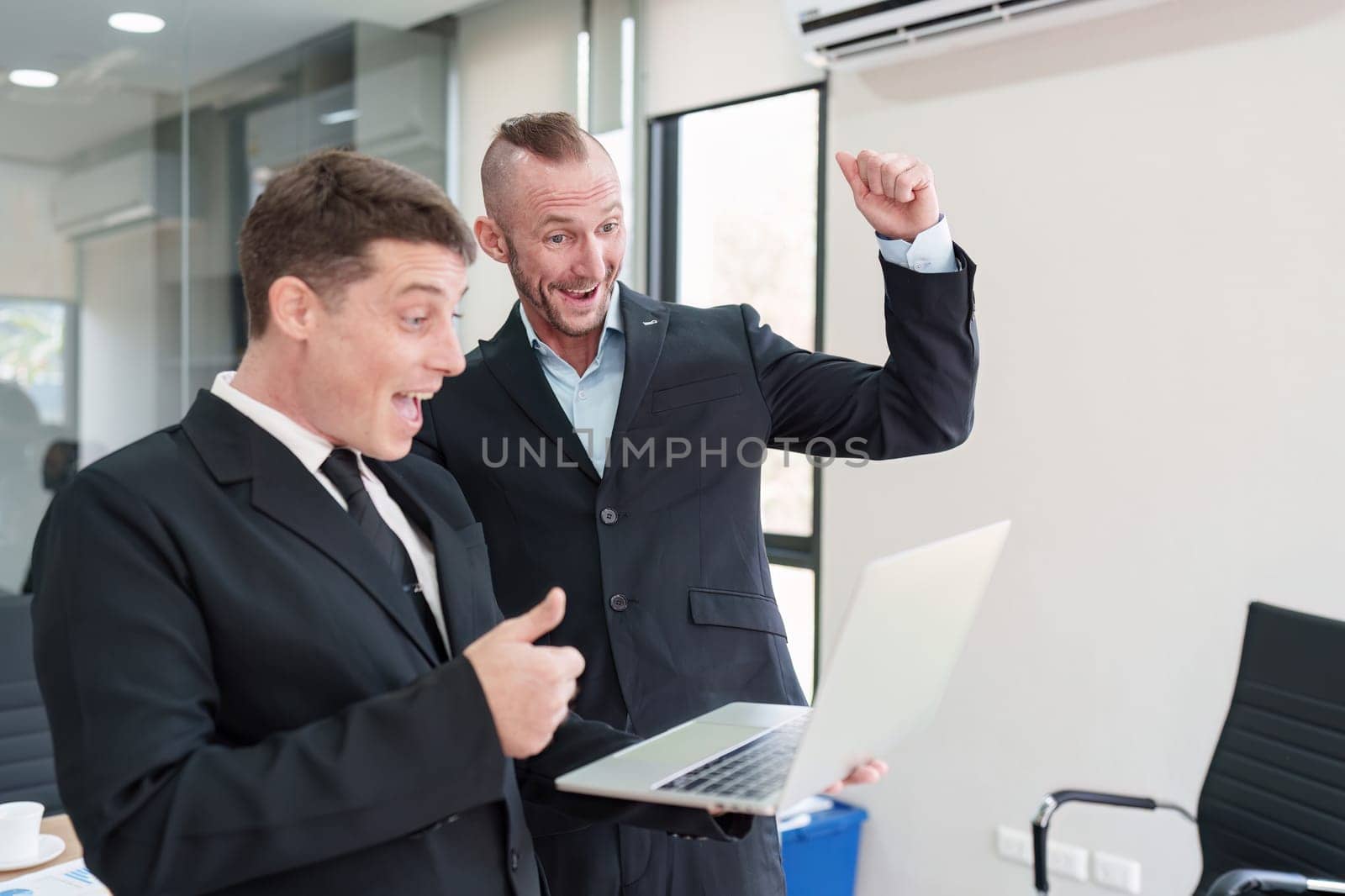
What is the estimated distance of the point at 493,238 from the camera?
1.99 metres

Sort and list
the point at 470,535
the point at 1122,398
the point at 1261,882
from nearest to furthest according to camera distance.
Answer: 1. the point at 470,535
2. the point at 1261,882
3. the point at 1122,398

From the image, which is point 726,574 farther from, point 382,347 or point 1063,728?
point 1063,728

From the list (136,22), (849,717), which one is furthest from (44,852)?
(136,22)

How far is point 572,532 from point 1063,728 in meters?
1.85

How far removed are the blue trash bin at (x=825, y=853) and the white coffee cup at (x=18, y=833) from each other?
214 centimetres

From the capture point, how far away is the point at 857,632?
1.06 m

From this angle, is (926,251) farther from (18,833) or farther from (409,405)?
(18,833)

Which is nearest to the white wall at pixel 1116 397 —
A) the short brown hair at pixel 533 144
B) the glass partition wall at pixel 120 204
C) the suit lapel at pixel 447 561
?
the short brown hair at pixel 533 144

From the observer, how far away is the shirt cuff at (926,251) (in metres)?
1.71

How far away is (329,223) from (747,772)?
0.66 meters

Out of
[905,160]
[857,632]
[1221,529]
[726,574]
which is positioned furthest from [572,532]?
[1221,529]

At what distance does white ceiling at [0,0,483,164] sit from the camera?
3279 mm

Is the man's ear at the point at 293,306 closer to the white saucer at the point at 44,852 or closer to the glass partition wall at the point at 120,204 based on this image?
the white saucer at the point at 44,852

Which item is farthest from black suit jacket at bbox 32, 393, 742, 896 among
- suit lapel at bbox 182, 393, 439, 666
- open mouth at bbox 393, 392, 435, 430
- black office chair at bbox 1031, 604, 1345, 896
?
black office chair at bbox 1031, 604, 1345, 896
